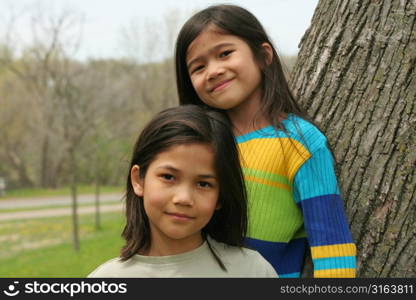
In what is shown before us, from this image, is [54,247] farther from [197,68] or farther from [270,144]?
[270,144]

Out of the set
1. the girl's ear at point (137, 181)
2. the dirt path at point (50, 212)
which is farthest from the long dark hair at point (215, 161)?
the dirt path at point (50, 212)

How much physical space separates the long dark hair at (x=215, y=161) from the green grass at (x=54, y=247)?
505cm

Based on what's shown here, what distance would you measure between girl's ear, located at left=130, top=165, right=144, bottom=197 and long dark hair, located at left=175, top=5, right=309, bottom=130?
1.75 ft

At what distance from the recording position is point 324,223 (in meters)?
1.70

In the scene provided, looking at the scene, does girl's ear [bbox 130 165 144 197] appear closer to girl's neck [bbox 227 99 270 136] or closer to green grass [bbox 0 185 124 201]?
girl's neck [bbox 227 99 270 136]

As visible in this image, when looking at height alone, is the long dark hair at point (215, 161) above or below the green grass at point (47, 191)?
above

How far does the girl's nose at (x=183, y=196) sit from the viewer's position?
4.80 ft

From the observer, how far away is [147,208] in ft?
5.08

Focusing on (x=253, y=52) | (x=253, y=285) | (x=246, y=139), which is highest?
(x=253, y=52)

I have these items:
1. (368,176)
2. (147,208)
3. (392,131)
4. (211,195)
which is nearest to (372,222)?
(368,176)

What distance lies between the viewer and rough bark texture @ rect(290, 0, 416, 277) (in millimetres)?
1878

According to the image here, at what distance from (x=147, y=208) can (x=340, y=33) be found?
1079 mm

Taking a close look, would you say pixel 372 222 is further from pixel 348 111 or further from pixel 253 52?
pixel 253 52

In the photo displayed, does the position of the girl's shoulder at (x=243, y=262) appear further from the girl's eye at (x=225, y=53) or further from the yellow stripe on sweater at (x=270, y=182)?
the girl's eye at (x=225, y=53)
